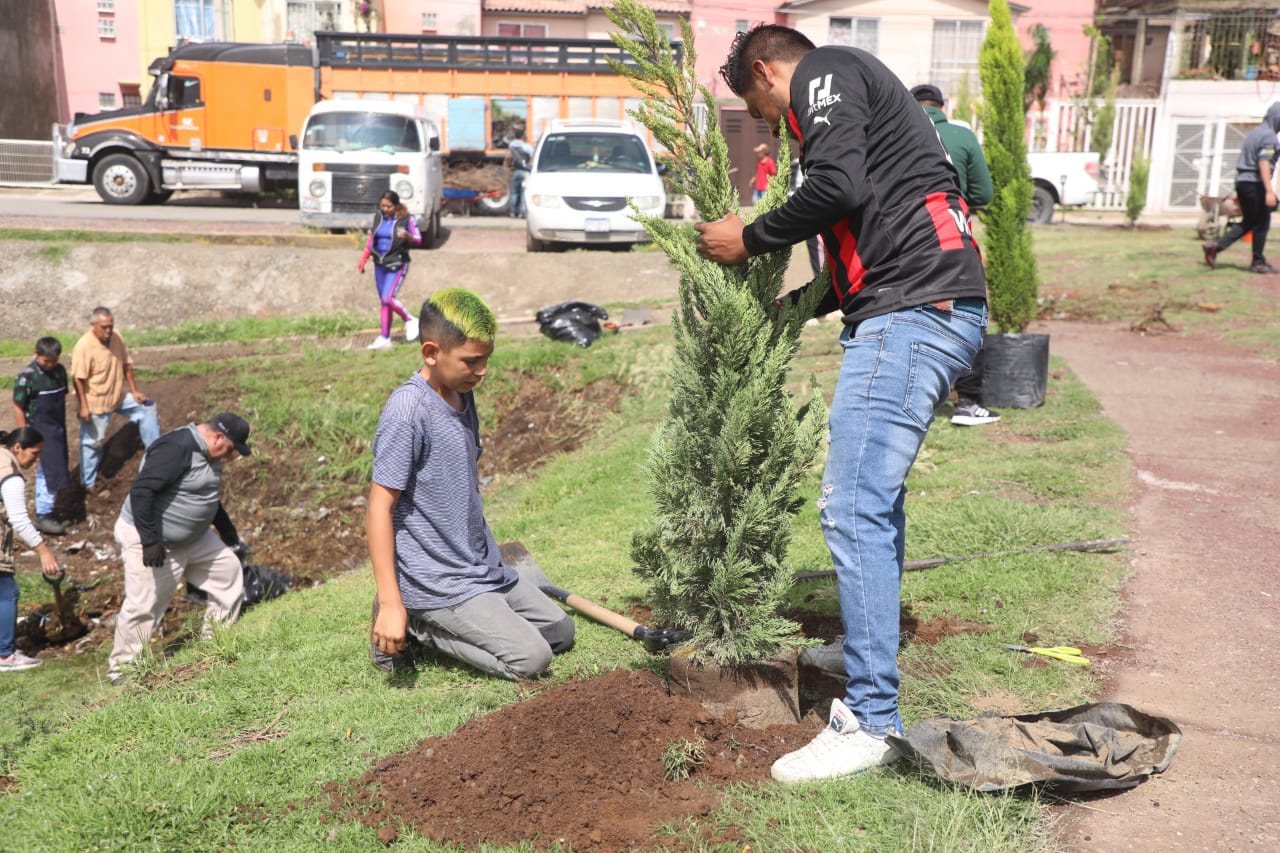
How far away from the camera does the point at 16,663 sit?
6.95m

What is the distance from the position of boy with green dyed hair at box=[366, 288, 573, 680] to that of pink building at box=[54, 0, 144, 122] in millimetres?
34815

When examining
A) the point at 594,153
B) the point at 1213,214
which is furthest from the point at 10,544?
the point at 1213,214

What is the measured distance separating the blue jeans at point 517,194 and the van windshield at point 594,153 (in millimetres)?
5982

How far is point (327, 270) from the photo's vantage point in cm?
1527

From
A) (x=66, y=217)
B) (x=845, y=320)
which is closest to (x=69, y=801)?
(x=845, y=320)

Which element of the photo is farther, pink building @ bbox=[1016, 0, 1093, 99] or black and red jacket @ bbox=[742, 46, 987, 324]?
pink building @ bbox=[1016, 0, 1093, 99]

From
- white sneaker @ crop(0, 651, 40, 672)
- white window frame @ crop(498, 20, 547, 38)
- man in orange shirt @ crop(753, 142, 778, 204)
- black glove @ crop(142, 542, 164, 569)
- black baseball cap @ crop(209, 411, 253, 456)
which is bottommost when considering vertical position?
white sneaker @ crop(0, 651, 40, 672)

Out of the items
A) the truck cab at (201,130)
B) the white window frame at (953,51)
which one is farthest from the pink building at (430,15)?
the white window frame at (953,51)

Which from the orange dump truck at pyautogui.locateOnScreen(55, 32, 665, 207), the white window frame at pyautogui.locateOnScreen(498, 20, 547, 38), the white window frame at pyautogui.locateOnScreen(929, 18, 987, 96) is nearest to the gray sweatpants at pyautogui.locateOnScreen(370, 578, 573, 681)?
the orange dump truck at pyautogui.locateOnScreen(55, 32, 665, 207)

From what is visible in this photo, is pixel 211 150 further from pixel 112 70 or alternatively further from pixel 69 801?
pixel 69 801

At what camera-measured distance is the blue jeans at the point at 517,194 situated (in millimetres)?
23875

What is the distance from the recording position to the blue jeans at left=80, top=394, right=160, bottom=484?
10.1 meters

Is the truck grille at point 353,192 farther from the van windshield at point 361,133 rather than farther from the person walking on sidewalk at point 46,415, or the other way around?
the person walking on sidewalk at point 46,415

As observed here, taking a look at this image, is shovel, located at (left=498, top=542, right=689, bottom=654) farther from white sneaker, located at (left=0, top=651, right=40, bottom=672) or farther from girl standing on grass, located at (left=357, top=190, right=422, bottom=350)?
girl standing on grass, located at (left=357, top=190, right=422, bottom=350)
